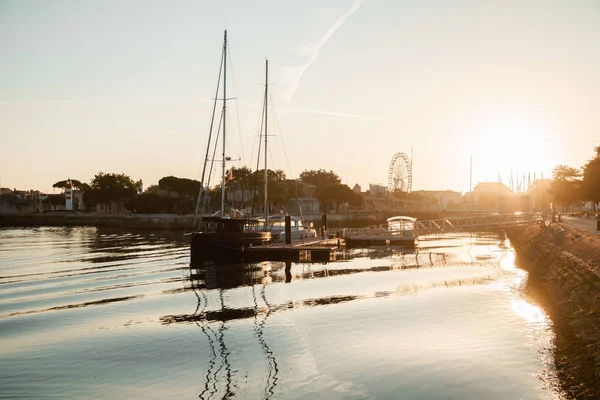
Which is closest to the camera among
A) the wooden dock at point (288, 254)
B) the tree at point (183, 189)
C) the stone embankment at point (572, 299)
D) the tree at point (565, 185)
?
the stone embankment at point (572, 299)

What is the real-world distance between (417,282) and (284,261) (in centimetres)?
1688

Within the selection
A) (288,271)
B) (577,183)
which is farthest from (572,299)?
(577,183)

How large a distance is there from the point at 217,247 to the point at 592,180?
5328cm

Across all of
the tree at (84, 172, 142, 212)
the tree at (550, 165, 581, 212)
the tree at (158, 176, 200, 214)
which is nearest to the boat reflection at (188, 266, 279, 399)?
the tree at (550, 165, 581, 212)

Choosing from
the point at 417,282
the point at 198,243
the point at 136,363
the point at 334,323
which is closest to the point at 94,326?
the point at 136,363

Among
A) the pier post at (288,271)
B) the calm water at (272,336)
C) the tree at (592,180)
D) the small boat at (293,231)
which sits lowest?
the calm water at (272,336)

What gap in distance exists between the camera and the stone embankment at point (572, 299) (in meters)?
17.8

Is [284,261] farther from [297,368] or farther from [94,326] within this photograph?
[297,368]

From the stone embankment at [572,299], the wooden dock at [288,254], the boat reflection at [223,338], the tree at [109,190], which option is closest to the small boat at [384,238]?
the wooden dock at [288,254]

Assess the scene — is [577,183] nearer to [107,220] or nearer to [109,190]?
[107,220]

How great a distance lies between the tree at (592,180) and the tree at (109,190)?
128 m

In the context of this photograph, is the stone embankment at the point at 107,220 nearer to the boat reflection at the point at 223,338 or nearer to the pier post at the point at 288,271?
the pier post at the point at 288,271

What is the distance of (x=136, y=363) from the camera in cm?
2019

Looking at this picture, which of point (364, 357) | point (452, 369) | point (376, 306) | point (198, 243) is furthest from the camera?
point (198, 243)
